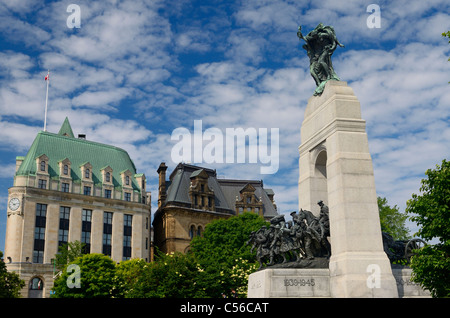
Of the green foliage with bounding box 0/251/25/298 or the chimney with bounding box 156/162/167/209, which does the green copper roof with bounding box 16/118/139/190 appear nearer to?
the chimney with bounding box 156/162/167/209

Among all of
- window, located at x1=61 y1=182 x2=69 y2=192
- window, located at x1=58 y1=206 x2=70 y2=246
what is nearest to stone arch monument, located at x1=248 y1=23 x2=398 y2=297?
window, located at x1=58 y1=206 x2=70 y2=246

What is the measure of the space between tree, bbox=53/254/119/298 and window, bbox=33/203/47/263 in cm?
1901

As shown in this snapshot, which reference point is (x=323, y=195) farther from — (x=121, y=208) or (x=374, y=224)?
(x=121, y=208)

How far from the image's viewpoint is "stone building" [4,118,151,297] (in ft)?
236

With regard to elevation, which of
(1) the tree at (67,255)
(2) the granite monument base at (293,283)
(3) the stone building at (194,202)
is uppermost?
(3) the stone building at (194,202)

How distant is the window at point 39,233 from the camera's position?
238ft

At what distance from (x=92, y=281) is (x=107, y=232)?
91.6 feet

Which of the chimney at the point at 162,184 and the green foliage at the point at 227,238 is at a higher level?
the chimney at the point at 162,184

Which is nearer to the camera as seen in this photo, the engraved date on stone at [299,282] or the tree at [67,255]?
the engraved date on stone at [299,282]

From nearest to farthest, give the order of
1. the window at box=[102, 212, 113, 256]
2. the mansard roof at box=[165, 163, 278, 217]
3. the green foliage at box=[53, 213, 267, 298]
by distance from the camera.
A: the green foliage at box=[53, 213, 267, 298] < the window at box=[102, 212, 113, 256] < the mansard roof at box=[165, 163, 278, 217]

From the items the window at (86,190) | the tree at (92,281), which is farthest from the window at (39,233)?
the tree at (92,281)

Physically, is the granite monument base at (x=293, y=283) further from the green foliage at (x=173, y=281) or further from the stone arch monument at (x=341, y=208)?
the green foliage at (x=173, y=281)

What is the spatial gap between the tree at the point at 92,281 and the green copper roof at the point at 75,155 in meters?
26.8
